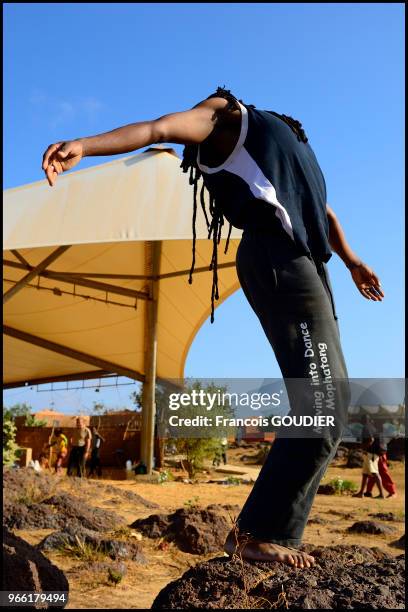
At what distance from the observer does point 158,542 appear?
5.52 meters

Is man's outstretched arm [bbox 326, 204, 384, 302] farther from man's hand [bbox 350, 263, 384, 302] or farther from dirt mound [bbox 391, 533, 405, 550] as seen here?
dirt mound [bbox 391, 533, 405, 550]

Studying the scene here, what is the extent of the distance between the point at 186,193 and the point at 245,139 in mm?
9731

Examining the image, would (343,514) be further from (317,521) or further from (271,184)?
(271,184)

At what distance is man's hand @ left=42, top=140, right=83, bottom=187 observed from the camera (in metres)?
1.75

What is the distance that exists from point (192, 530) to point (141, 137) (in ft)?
14.0

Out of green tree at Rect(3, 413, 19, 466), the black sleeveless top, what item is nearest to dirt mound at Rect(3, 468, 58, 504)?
green tree at Rect(3, 413, 19, 466)

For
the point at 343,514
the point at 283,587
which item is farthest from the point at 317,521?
the point at 283,587

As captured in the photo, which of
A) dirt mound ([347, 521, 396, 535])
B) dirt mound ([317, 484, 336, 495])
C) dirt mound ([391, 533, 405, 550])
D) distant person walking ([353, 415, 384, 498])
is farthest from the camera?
dirt mound ([317, 484, 336, 495])

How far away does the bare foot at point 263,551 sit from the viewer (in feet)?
7.16

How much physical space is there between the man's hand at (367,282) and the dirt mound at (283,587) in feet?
3.52

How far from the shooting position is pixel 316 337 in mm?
2121

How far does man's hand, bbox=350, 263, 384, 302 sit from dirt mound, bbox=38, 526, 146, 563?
121 inches

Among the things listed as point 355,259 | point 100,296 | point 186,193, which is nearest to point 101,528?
point 355,259

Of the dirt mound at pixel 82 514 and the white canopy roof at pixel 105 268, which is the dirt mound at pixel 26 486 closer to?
the dirt mound at pixel 82 514
